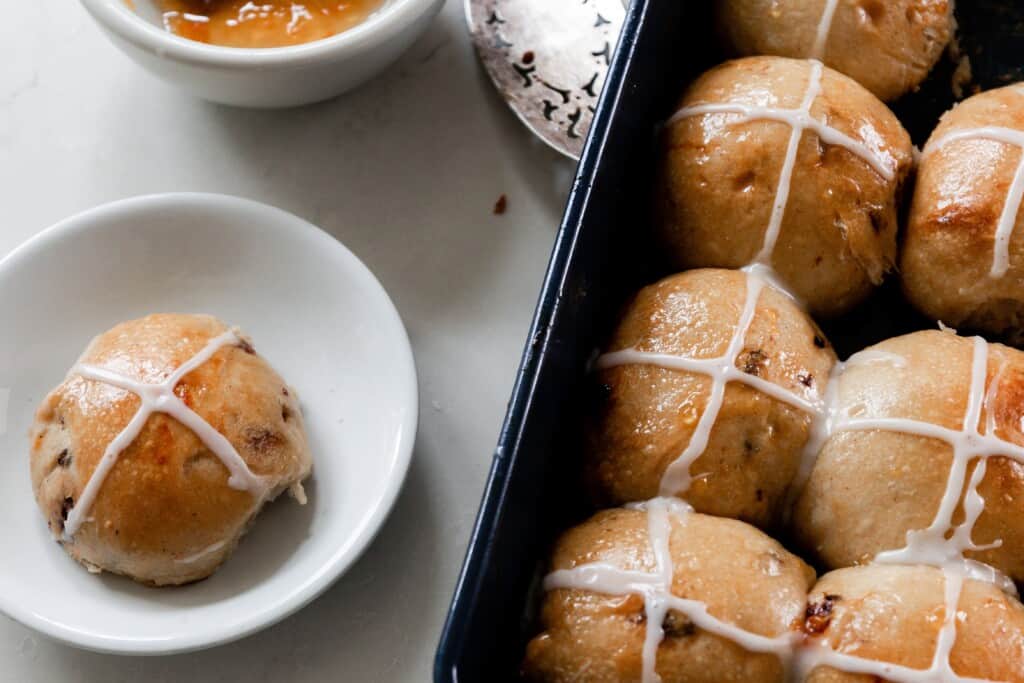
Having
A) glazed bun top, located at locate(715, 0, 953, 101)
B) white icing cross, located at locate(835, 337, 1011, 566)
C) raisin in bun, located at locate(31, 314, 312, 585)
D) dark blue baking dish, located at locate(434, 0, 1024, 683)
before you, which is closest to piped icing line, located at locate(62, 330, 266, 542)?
raisin in bun, located at locate(31, 314, 312, 585)

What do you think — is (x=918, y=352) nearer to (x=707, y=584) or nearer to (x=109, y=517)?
(x=707, y=584)

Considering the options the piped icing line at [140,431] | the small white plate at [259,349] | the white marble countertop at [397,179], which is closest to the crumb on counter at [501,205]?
the white marble countertop at [397,179]

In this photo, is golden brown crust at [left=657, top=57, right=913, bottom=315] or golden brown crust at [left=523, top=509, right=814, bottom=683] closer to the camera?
golden brown crust at [left=523, top=509, right=814, bottom=683]

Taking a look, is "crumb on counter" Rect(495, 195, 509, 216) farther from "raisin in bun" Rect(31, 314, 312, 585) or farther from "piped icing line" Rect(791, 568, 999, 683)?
"piped icing line" Rect(791, 568, 999, 683)

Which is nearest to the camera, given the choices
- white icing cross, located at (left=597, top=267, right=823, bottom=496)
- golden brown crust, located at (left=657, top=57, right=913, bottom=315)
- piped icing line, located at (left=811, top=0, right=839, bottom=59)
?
white icing cross, located at (left=597, top=267, right=823, bottom=496)

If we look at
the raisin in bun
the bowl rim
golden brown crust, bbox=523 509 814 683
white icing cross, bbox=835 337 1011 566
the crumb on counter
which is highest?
the bowl rim

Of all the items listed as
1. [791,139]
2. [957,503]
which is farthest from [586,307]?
[957,503]
